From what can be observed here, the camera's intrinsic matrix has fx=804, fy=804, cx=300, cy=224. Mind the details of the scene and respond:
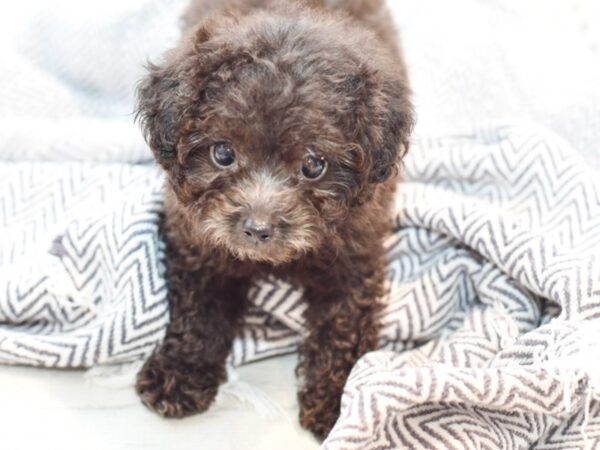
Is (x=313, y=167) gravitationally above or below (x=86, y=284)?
above

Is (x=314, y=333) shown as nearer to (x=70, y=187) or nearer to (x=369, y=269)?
(x=369, y=269)

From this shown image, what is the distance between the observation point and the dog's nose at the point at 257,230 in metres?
2.41

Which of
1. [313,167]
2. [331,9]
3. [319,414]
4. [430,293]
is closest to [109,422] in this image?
[319,414]

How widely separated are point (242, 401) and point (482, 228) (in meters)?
1.10

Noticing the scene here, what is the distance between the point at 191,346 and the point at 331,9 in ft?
4.72

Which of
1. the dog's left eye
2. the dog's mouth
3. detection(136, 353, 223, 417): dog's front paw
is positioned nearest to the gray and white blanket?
detection(136, 353, 223, 417): dog's front paw

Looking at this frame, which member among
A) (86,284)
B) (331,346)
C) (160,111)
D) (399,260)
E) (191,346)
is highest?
(160,111)

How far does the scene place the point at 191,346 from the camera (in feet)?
9.27

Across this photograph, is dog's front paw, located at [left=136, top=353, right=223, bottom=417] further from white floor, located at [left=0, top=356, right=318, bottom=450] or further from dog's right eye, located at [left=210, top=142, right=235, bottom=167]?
dog's right eye, located at [left=210, top=142, right=235, bottom=167]

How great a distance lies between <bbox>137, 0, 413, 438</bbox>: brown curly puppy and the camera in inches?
92.9

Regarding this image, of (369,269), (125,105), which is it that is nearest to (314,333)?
(369,269)

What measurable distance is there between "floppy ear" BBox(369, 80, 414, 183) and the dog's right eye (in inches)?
17.1

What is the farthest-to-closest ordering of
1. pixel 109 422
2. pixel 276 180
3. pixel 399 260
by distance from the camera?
pixel 399 260
pixel 109 422
pixel 276 180

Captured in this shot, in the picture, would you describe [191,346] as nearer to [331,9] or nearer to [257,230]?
[257,230]
